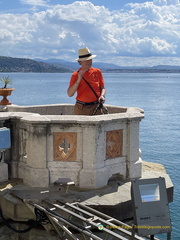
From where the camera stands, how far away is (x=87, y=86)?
776 centimetres

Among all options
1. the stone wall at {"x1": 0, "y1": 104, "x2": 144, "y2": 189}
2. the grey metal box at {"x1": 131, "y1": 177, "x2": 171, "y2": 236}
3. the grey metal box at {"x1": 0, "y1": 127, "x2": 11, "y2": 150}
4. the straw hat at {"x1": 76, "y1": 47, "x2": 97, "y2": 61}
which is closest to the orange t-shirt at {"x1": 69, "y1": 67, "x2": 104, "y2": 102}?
the straw hat at {"x1": 76, "y1": 47, "x2": 97, "y2": 61}

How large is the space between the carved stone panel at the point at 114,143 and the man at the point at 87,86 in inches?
31.9

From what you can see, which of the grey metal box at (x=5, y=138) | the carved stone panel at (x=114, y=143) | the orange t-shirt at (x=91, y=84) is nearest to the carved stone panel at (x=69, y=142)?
the carved stone panel at (x=114, y=143)

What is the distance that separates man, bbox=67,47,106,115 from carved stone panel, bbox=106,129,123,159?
0.81m

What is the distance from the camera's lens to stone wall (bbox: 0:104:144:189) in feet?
22.4

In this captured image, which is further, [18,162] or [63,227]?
[18,162]

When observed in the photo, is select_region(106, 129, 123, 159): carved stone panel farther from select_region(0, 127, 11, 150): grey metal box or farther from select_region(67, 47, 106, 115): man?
select_region(0, 127, 11, 150): grey metal box

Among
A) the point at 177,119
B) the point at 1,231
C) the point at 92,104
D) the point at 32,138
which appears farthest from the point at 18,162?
the point at 177,119

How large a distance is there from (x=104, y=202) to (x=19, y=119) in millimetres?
2267

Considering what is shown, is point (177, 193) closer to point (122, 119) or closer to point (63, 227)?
point (122, 119)

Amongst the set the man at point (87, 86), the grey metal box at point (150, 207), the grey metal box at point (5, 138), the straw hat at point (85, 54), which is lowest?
the grey metal box at point (150, 207)

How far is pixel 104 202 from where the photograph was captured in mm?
6371

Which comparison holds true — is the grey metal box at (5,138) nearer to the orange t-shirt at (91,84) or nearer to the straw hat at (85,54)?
the orange t-shirt at (91,84)

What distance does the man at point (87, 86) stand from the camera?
24.8 ft
